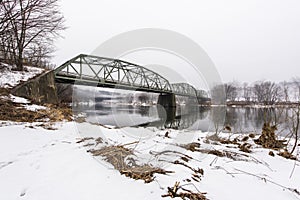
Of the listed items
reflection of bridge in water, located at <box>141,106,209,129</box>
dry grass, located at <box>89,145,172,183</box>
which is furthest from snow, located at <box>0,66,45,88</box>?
dry grass, located at <box>89,145,172,183</box>

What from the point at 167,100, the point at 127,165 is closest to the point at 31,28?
the point at 127,165

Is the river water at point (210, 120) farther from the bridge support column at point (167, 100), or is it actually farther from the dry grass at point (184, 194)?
the bridge support column at point (167, 100)

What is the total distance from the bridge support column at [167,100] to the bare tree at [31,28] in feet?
75.7

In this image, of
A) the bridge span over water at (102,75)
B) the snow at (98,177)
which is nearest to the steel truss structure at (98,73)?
the bridge span over water at (102,75)

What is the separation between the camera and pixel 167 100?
33.9 m

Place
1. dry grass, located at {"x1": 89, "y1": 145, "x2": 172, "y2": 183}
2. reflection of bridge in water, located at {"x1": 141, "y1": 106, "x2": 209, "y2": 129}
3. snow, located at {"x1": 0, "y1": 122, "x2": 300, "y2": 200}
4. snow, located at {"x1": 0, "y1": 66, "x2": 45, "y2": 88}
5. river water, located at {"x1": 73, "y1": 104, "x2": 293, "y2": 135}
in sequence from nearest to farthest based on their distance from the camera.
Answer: snow, located at {"x1": 0, "y1": 122, "x2": 300, "y2": 200}
dry grass, located at {"x1": 89, "y1": 145, "x2": 172, "y2": 183}
river water, located at {"x1": 73, "y1": 104, "x2": 293, "y2": 135}
snow, located at {"x1": 0, "y1": 66, "x2": 45, "y2": 88}
reflection of bridge in water, located at {"x1": 141, "y1": 106, "x2": 209, "y2": 129}

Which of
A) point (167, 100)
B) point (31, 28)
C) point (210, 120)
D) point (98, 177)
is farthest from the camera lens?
point (167, 100)

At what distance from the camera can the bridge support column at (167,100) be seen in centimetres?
3247

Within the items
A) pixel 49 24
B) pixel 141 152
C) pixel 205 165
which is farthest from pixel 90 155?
pixel 49 24

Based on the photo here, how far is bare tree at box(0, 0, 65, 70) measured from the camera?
22.8ft

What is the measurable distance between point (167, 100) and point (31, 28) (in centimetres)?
2698

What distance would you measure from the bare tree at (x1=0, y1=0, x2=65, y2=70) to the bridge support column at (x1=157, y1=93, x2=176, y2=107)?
75.7ft

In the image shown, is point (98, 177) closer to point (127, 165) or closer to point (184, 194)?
point (127, 165)

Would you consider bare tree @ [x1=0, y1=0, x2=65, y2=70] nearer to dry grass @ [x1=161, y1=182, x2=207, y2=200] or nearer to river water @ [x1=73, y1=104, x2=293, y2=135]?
river water @ [x1=73, y1=104, x2=293, y2=135]
